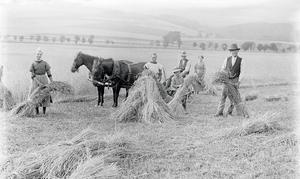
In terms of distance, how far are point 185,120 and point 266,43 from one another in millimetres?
11020

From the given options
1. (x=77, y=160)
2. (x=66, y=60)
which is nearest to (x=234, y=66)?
(x=77, y=160)

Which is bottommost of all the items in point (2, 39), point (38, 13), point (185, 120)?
point (185, 120)

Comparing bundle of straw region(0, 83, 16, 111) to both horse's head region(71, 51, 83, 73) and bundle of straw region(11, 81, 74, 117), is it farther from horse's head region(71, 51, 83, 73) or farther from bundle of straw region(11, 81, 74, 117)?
horse's head region(71, 51, 83, 73)

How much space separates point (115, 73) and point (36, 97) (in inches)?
108

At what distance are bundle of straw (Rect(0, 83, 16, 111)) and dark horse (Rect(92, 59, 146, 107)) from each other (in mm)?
2469

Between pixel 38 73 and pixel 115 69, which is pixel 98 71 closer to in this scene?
pixel 115 69

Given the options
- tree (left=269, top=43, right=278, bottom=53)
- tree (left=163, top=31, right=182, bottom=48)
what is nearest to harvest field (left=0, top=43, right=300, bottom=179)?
tree (left=163, top=31, right=182, bottom=48)

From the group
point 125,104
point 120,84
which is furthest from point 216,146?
point 120,84

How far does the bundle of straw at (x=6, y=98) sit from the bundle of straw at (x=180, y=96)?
395 cm

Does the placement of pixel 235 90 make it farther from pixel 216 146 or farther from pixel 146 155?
pixel 146 155

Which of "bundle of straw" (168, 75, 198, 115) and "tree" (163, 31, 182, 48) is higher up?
"tree" (163, 31, 182, 48)

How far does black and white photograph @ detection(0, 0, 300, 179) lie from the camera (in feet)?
14.7

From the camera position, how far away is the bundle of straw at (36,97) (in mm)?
7660

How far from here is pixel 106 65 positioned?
991 cm
